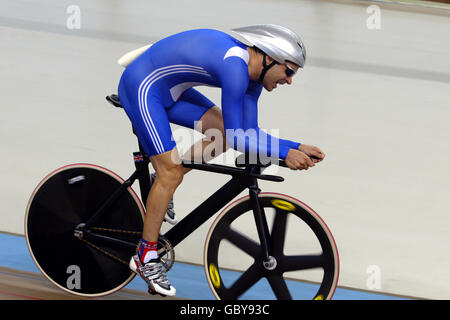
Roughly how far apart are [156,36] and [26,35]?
1.12 metres

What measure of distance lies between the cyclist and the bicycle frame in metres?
0.10

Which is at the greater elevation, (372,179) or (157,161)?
(157,161)

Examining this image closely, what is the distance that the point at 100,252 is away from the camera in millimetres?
3033

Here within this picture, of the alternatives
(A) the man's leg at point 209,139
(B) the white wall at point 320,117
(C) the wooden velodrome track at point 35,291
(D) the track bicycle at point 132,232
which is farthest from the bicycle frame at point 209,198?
(B) the white wall at point 320,117

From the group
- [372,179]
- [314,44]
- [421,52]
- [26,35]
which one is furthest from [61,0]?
[372,179]

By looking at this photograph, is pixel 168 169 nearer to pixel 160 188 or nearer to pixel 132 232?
pixel 160 188

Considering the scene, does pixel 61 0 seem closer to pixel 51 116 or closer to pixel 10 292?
pixel 51 116

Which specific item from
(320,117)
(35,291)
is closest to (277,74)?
(35,291)

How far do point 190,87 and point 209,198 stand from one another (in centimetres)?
44

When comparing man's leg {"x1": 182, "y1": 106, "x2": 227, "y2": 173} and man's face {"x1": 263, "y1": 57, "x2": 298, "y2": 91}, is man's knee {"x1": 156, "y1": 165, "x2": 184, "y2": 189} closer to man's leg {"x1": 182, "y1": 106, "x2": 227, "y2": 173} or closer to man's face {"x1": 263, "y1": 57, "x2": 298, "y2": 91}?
man's leg {"x1": 182, "y1": 106, "x2": 227, "y2": 173}

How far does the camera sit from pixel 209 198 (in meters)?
2.88

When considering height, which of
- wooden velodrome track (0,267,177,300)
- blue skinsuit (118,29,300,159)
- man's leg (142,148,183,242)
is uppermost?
blue skinsuit (118,29,300,159)

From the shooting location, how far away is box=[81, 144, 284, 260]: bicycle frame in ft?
9.08

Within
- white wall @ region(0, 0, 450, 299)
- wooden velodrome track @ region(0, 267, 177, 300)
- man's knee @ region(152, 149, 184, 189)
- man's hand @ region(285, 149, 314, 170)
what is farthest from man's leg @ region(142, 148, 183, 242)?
white wall @ region(0, 0, 450, 299)
